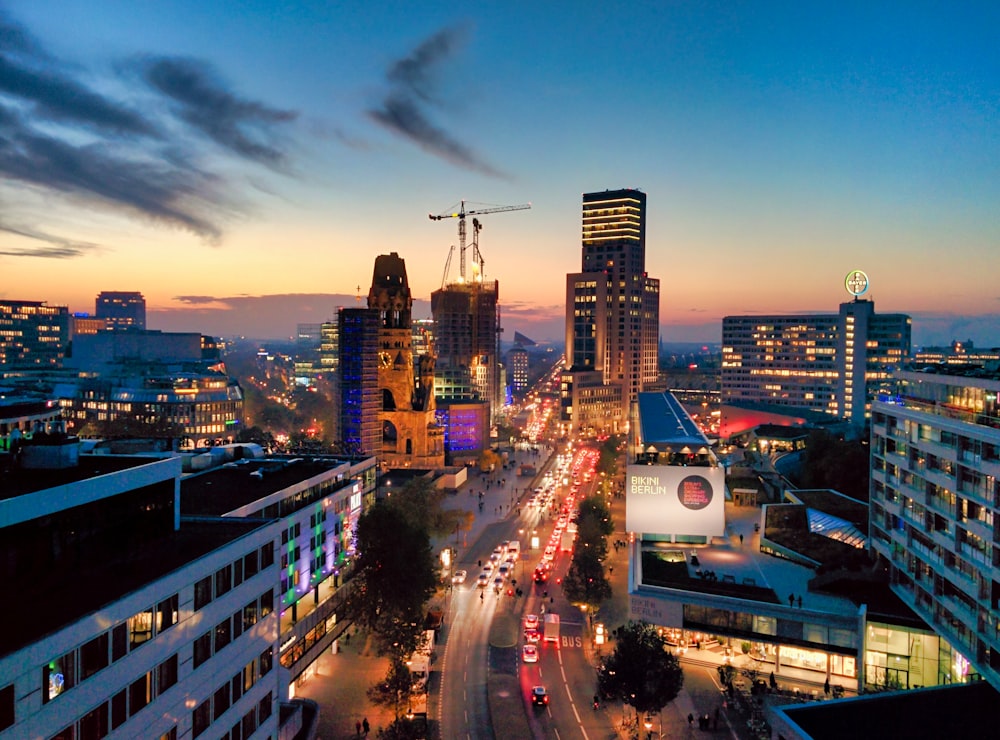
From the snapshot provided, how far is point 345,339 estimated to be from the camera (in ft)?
398

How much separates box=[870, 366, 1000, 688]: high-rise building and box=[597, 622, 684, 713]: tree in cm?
1464

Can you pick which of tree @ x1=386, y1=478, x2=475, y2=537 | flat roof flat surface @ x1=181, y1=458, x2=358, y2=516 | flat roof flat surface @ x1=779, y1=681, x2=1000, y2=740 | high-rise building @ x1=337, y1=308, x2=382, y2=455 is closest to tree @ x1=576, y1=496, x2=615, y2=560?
tree @ x1=386, y1=478, x2=475, y2=537

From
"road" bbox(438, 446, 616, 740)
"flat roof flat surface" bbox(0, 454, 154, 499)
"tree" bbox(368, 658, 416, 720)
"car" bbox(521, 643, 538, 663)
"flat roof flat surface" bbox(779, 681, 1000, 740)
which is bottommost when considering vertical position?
"road" bbox(438, 446, 616, 740)

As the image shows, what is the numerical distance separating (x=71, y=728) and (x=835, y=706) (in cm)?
3029

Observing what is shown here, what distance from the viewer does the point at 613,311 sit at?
190750mm

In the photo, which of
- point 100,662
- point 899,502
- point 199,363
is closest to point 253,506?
point 100,662

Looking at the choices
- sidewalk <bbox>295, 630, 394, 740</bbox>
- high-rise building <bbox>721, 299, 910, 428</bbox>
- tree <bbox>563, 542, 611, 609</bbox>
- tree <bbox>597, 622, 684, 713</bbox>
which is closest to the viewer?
tree <bbox>597, 622, 684, 713</bbox>

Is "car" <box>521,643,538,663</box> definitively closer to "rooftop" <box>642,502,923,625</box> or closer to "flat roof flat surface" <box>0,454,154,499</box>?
"rooftop" <box>642,502,923,625</box>

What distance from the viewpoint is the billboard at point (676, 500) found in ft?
202

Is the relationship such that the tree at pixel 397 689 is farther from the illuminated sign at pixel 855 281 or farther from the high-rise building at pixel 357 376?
the illuminated sign at pixel 855 281

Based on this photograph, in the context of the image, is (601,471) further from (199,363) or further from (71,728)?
(199,363)

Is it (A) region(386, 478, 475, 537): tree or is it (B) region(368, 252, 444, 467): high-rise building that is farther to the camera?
(B) region(368, 252, 444, 467): high-rise building

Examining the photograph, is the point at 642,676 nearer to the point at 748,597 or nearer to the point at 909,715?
the point at 909,715

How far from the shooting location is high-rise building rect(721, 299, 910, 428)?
15262cm
